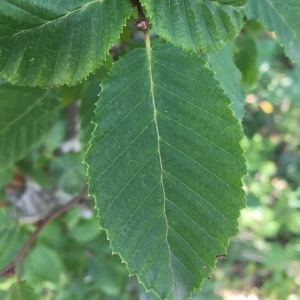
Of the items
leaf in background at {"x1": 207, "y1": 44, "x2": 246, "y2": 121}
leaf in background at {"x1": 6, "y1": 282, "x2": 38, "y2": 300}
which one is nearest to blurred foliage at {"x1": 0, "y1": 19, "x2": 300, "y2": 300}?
leaf in background at {"x1": 6, "y1": 282, "x2": 38, "y2": 300}

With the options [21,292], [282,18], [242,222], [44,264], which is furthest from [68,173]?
[242,222]

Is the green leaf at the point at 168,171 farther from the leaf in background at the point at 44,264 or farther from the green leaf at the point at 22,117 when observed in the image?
the leaf in background at the point at 44,264

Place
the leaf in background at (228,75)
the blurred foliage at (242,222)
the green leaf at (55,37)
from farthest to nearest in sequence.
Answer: the blurred foliage at (242,222) → the leaf in background at (228,75) → the green leaf at (55,37)

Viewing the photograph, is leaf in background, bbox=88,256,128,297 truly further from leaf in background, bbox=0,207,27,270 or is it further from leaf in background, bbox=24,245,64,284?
leaf in background, bbox=0,207,27,270

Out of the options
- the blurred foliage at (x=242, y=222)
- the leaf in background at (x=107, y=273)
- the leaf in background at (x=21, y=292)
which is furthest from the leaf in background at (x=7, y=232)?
the leaf in background at (x=107, y=273)

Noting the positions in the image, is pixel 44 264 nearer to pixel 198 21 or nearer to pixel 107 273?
pixel 107 273
